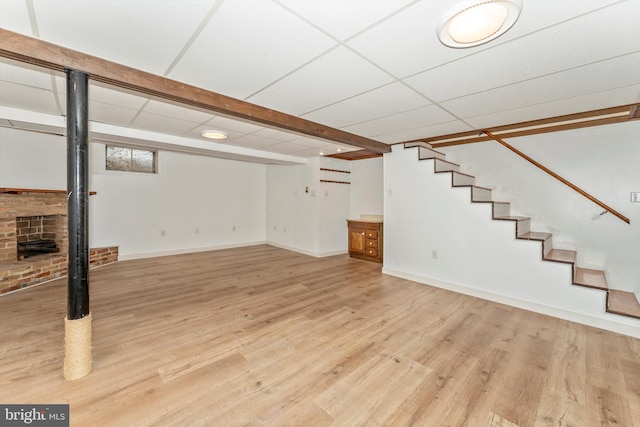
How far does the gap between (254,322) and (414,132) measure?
329 cm

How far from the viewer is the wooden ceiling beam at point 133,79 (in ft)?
5.47

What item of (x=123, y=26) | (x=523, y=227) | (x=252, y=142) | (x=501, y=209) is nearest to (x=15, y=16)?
(x=123, y=26)

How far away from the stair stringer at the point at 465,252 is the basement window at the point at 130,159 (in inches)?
199

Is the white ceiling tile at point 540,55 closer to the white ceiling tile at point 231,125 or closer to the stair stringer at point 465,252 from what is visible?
the stair stringer at point 465,252

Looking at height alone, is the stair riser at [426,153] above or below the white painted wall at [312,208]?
above

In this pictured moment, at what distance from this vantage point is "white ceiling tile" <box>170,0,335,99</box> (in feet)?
4.70

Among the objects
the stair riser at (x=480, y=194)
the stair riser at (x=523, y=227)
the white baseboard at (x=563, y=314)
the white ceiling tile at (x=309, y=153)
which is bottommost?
the white baseboard at (x=563, y=314)

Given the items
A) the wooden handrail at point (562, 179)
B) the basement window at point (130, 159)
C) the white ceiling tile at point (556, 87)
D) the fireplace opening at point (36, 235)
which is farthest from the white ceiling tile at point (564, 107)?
the fireplace opening at point (36, 235)

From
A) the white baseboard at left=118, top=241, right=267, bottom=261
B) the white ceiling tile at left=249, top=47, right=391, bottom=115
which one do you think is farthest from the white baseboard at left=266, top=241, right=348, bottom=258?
Answer: the white ceiling tile at left=249, top=47, right=391, bottom=115

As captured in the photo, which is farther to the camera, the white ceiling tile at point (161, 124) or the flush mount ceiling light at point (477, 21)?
the white ceiling tile at point (161, 124)

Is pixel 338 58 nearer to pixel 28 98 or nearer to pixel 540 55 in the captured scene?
pixel 540 55

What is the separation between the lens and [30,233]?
4.30m

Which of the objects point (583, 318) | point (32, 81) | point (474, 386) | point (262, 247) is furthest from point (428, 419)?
point (262, 247)

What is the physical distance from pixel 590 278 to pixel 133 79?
5040 millimetres
